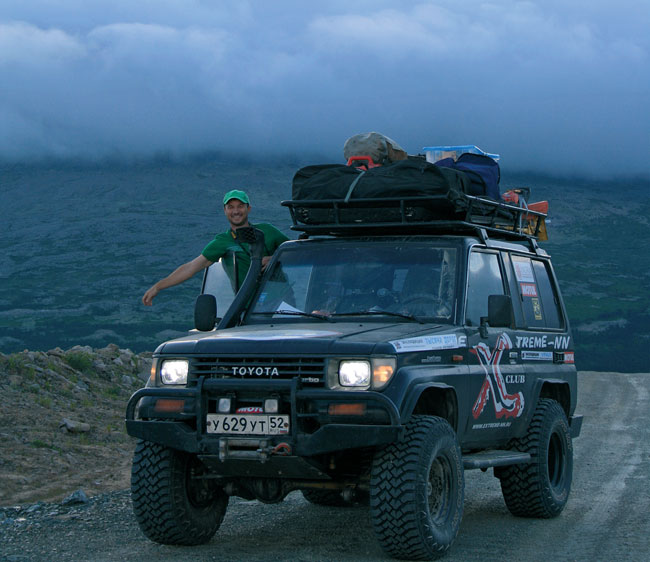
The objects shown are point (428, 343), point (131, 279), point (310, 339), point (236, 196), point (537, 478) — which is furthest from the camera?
point (131, 279)

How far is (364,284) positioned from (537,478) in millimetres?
2143

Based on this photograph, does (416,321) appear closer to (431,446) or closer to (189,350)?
(431,446)

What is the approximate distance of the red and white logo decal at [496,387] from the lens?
7.70 metres

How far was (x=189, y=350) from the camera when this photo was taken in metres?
6.84

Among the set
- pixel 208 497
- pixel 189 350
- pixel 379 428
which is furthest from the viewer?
pixel 208 497

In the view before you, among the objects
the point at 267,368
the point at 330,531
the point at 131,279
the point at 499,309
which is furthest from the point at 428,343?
the point at 131,279

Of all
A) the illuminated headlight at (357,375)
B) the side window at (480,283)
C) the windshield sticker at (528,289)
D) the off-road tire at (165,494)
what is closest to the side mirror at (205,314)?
the off-road tire at (165,494)

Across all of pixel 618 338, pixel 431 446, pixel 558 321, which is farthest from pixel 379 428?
pixel 618 338

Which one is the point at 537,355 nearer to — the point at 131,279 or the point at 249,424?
the point at 249,424

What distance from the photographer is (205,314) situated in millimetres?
7988

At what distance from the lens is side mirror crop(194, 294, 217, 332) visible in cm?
798

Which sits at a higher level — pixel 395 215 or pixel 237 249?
pixel 395 215

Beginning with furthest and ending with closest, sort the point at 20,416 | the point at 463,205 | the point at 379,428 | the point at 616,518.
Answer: the point at 20,416 → the point at 616,518 → the point at 463,205 → the point at 379,428

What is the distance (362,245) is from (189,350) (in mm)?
1812
